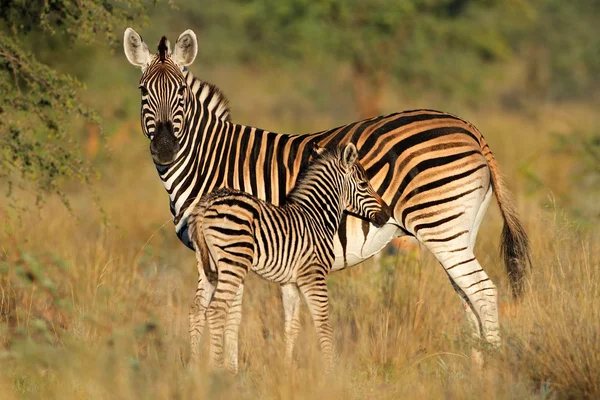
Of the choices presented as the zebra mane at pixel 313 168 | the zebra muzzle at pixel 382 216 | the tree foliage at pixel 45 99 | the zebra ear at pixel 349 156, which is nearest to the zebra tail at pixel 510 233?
the zebra muzzle at pixel 382 216

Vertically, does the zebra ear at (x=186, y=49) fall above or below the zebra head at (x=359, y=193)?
above

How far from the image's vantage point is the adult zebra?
6.71m

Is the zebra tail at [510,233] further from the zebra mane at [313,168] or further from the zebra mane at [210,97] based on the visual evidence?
the zebra mane at [210,97]

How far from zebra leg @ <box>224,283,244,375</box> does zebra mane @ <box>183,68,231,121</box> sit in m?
1.50

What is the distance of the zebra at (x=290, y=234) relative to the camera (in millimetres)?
5914

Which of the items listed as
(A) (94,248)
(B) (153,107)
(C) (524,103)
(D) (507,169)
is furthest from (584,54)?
(B) (153,107)

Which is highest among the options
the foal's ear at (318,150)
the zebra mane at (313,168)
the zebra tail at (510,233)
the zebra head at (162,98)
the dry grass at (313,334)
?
the zebra head at (162,98)

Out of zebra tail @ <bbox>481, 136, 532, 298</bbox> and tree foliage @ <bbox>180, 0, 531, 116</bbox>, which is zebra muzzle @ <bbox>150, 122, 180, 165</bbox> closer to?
zebra tail @ <bbox>481, 136, 532, 298</bbox>

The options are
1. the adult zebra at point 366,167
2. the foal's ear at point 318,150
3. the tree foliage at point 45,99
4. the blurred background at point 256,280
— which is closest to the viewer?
the blurred background at point 256,280

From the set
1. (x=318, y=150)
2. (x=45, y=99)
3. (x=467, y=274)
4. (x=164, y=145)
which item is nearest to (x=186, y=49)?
(x=164, y=145)

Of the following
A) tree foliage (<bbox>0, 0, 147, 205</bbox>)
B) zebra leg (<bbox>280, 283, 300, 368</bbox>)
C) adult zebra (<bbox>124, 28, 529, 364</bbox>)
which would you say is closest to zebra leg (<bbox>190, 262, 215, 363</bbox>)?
adult zebra (<bbox>124, 28, 529, 364</bbox>)

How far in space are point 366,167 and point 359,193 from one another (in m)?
0.28

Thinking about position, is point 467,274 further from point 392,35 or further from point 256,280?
point 392,35

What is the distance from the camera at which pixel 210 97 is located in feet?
23.7
